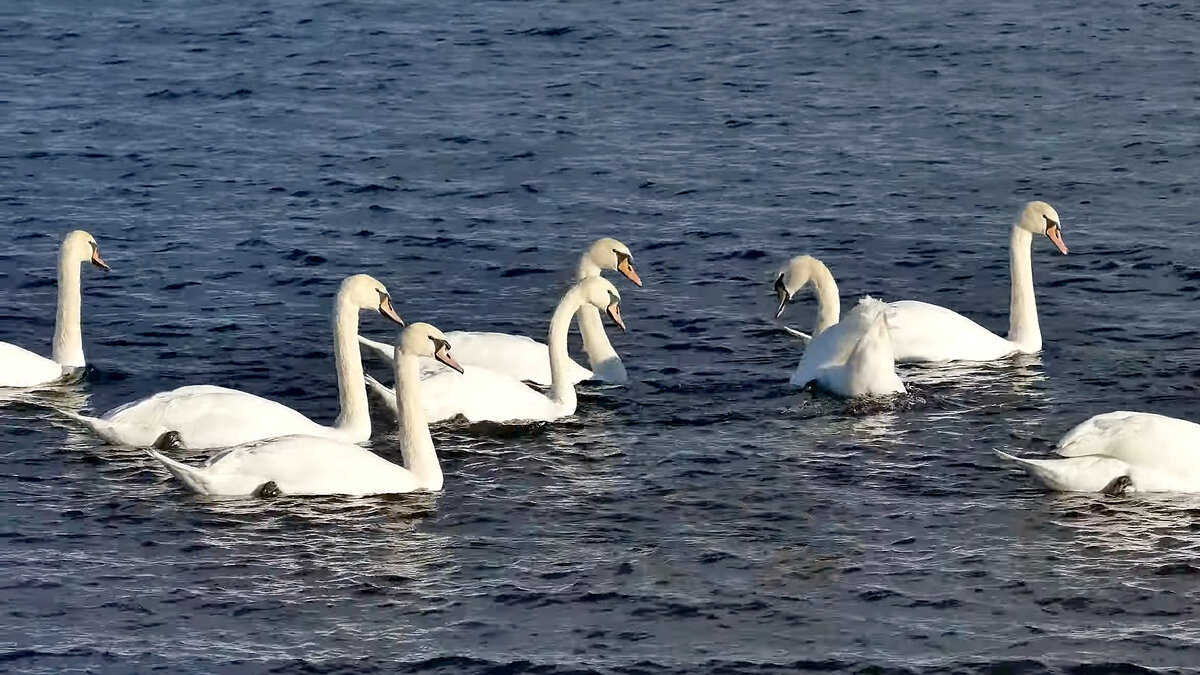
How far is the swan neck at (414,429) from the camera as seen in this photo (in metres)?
15.4

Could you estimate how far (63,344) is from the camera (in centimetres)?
1852

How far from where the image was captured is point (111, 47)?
33.0 meters

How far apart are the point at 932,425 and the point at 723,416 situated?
5.74 feet

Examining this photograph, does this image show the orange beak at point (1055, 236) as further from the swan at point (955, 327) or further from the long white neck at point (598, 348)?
the long white neck at point (598, 348)

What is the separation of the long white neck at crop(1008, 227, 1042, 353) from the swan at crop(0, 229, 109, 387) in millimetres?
8712

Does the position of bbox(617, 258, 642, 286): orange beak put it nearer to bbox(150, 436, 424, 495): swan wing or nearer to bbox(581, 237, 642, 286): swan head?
bbox(581, 237, 642, 286): swan head

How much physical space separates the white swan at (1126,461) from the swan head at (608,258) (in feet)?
18.5

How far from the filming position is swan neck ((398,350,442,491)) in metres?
15.4

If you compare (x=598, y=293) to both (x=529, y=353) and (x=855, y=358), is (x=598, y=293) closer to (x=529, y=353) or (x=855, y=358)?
(x=529, y=353)

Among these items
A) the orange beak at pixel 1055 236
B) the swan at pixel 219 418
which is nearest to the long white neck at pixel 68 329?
the swan at pixel 219 418

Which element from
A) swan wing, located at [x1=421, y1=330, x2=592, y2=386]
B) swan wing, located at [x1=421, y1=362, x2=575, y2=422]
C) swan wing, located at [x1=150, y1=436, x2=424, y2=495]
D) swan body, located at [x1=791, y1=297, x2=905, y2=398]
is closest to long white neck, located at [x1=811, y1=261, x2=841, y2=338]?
swan body, located at [x1=791, y1=297, x2=905, y2=398]

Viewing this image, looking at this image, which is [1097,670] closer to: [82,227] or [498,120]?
[82,227]

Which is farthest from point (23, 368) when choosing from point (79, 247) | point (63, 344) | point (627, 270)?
point (627, 270)

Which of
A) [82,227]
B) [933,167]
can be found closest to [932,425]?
[933,167]
